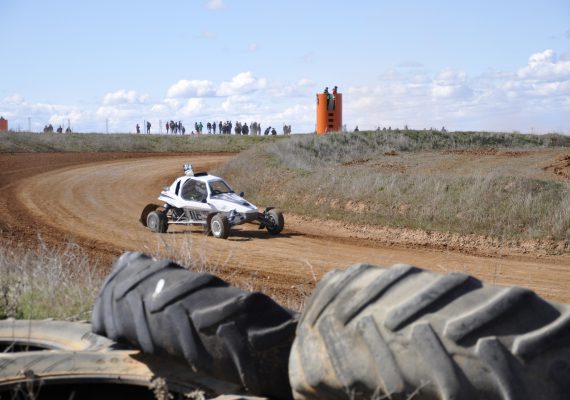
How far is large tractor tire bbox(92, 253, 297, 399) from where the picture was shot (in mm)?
3598

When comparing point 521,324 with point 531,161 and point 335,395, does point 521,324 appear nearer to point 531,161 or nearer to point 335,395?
point 335,395

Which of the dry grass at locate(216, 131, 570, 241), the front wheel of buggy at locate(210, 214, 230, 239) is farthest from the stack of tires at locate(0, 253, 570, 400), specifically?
the dry grass at locate(216, 131, 570, 241)

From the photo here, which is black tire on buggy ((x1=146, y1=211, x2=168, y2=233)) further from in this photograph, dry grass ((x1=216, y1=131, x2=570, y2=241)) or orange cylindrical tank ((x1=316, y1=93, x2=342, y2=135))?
orange cylindrical tank ((x1=316, y1=93, x2=342, y2=135))

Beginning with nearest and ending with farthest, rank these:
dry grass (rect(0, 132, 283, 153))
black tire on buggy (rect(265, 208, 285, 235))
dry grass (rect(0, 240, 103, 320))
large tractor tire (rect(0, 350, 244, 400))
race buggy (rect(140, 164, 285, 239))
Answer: large tractor tire (rect(0, 350, 244, 400)) < dry grass (rect(0, 240, 103, 320)) < race buggy (rect(140, 164, 285, 239)) < black tire on buggy (rect(265, 208, 285, 235)) < dry grass (rect(0, 132, 283, 153))

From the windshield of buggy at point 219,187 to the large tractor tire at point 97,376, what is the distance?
47.7 ft

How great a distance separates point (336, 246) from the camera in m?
17.3

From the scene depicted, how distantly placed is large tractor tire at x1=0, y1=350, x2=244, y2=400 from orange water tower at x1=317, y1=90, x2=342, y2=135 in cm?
3988

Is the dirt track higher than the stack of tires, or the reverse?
the stack of tires

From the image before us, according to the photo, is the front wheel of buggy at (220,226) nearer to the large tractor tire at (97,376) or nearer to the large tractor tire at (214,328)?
the large tractor tire at (97,376)

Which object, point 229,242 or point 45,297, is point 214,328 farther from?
point 229,242

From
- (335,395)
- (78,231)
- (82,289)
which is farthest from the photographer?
(78,231)

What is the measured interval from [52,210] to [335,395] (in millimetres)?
20932

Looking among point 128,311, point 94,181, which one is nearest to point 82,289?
point 128,311

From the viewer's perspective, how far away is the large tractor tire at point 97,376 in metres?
3.80
